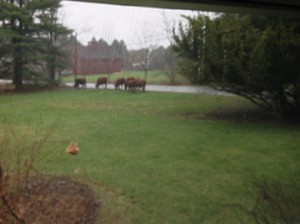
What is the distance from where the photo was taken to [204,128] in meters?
1.06

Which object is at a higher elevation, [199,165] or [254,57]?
[254,57]

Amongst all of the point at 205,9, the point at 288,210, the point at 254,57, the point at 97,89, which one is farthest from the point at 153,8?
the point at 288,210

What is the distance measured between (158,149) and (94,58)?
1.14 feet

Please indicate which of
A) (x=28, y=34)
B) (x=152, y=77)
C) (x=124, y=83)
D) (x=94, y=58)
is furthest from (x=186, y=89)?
(x=28, y=34)

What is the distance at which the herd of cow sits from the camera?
878mm

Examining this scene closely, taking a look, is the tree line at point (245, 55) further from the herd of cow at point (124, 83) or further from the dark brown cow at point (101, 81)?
the dark brown cow at point (101, 81)

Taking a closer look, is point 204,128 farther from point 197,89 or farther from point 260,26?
point 260,26

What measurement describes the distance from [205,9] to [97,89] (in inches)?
17.4

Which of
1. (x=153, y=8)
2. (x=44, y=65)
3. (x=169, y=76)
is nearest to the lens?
(x=44, y=65)

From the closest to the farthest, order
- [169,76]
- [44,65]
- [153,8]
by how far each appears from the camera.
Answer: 1. [44,65]
2. [153,8]
3. [169,76]

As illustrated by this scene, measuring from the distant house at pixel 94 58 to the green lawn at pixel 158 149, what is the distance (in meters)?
0.06

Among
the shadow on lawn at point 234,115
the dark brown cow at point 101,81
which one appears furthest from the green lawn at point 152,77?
the shadow on lawn at point 234,115

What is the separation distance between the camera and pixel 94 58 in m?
0.88

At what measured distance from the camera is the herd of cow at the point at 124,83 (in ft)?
2.88
